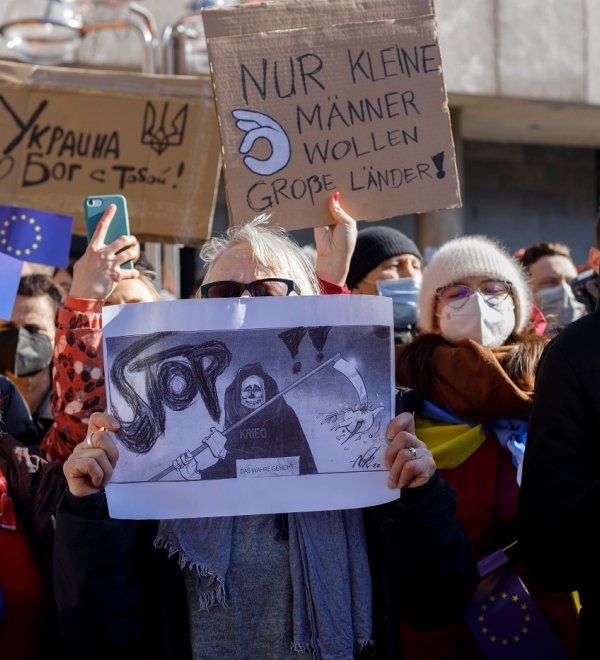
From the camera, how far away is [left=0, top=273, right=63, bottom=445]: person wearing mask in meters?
3.49

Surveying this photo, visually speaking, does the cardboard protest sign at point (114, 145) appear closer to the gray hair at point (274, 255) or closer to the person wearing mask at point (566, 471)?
the gray hair at point (274, 255)

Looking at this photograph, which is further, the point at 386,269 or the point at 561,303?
the point at 561,303

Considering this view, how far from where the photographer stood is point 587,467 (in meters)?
2.08

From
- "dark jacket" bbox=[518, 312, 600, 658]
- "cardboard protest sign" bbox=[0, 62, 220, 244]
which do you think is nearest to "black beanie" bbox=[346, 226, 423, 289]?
"cardboard protest sign" bbox=[0, 62, 220, 244]

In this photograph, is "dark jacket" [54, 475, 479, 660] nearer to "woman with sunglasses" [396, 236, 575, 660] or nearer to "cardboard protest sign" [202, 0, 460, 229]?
"woman with sunglasses" [396, 236, 575, 660]

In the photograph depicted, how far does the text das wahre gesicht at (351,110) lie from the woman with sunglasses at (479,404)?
1.51 feet

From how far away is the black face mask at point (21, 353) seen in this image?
3.48 m

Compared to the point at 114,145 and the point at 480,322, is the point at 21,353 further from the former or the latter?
the point at 480,322

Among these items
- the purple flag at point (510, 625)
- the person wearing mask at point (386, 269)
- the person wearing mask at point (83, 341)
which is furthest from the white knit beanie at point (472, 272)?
the person wearing mask at point (83, 341)

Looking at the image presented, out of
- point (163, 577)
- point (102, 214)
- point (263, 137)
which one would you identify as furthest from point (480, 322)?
point (163, 577)

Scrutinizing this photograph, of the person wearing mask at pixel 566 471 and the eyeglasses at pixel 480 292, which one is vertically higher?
the eyeglasses at pixel 480 292

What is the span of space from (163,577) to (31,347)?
66.8 inches

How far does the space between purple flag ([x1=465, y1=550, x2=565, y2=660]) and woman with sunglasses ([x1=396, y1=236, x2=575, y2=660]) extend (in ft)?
0.11

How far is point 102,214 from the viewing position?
2.68m
